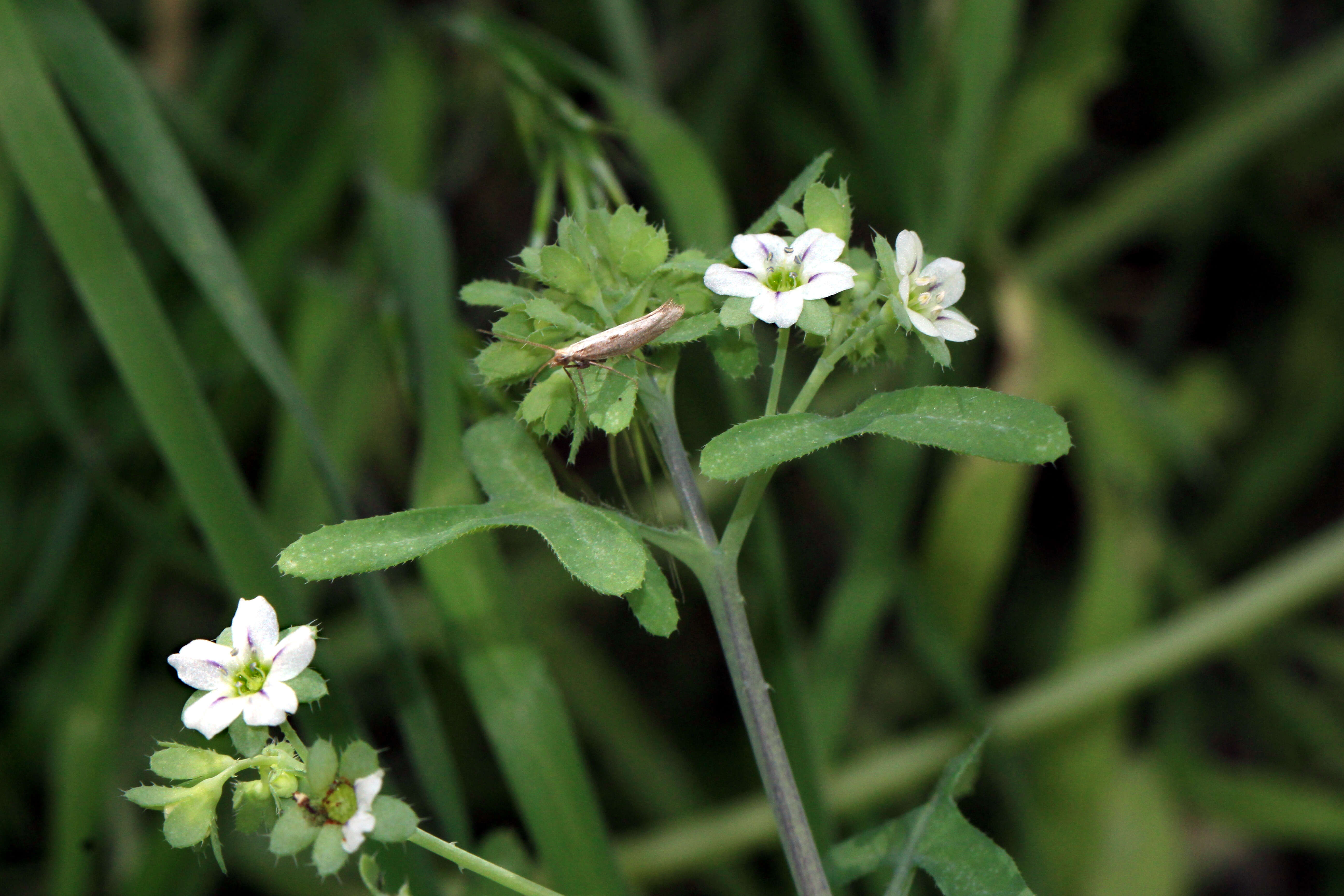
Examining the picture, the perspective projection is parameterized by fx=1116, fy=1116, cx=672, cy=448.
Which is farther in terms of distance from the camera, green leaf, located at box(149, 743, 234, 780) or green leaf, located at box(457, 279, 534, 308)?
green leaf, located at box(457, 279, 534, 308)

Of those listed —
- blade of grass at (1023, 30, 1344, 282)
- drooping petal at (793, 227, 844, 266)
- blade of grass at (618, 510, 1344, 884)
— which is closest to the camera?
drooping petal at (793, 227, 844, 266)

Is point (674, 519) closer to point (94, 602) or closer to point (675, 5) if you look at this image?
point (94, 602)

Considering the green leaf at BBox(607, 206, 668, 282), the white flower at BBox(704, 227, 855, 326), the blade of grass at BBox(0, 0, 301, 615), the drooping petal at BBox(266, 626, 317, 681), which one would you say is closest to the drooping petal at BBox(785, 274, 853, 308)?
the white flower at BBox(704, 227, 855, 326)

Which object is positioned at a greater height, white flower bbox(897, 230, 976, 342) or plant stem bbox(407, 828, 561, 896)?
white flower bbox(897, 230, 976, 342)

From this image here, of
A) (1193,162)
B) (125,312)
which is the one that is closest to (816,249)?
(125,312)

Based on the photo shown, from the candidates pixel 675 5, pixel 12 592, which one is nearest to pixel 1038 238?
pixel 675 5

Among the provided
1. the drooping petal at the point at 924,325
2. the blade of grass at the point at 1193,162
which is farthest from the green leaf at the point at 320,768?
the blade of grass at the point at 1193,162

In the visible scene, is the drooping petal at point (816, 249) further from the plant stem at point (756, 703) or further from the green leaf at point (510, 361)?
the green leaf at point (510, 361)

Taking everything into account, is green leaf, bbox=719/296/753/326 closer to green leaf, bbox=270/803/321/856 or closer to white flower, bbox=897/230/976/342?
white flower, bbox=897/230/976/342
